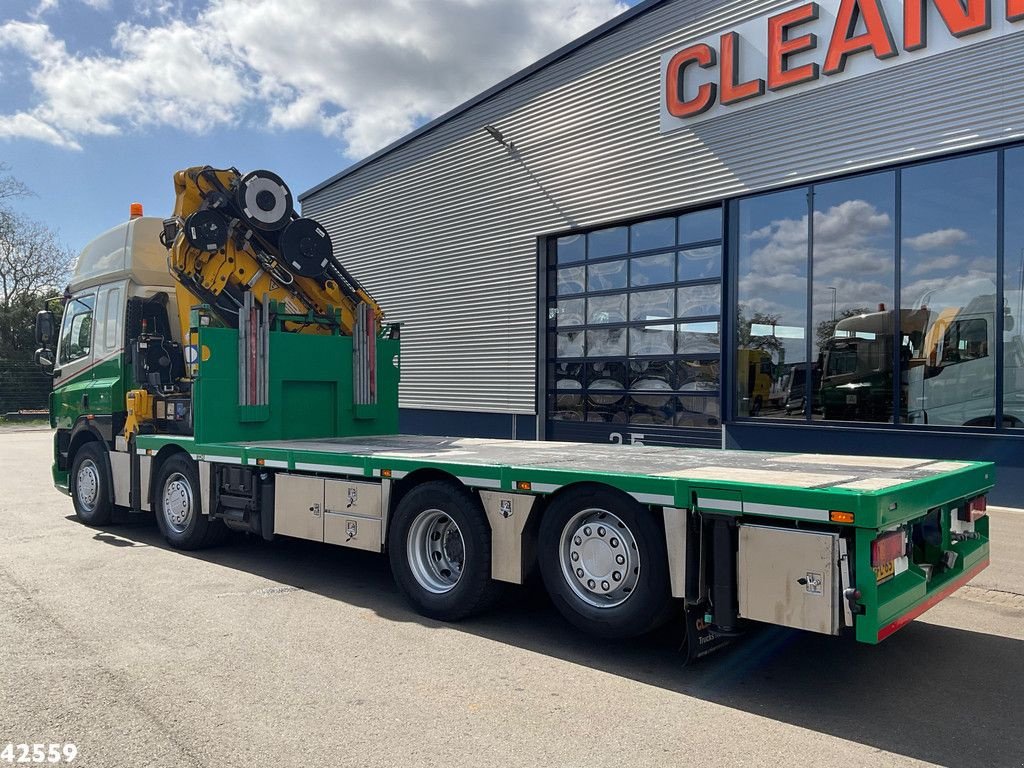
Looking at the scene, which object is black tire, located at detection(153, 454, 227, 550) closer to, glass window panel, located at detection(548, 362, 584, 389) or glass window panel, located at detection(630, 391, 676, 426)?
glass window panel, located at detection(630, 391, 676, 426)

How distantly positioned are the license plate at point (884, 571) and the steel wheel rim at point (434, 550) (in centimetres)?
301

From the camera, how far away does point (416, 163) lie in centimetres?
1894

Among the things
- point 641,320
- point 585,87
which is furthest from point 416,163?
point 641,320

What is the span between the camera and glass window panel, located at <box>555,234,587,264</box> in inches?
601

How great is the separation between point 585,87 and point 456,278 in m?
4.95

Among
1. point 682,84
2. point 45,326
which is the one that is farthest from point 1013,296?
point 45,326

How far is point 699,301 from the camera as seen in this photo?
13109mm

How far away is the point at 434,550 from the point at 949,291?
25.4 ft

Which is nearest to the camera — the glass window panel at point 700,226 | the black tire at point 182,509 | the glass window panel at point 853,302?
the black tire at point 182,509

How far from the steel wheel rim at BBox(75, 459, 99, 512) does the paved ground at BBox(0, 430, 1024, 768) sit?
9.71ft

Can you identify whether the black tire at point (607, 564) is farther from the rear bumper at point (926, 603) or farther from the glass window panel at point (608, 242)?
the glass window panel at point (608, 242)

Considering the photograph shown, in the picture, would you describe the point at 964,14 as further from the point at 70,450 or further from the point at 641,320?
the point at 70,450

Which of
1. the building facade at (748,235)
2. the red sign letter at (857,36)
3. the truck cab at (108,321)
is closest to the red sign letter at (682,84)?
the building facade at (748,235)

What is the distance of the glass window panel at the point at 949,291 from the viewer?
33.2 ft
